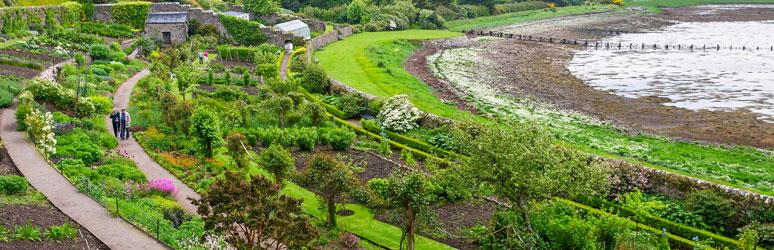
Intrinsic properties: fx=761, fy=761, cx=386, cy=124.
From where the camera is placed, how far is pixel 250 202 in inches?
698

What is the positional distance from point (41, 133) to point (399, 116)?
17.8 m

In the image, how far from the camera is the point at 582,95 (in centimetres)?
5316

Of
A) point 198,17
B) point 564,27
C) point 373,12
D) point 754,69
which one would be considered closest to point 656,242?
point 754,69

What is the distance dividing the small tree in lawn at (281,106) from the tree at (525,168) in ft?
52.3

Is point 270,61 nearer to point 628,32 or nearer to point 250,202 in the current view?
point 250,202

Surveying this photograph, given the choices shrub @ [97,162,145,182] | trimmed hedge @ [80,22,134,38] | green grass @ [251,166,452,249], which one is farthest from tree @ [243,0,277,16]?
shrub @ [97,162,145,182]

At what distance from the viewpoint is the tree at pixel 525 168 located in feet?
73.4

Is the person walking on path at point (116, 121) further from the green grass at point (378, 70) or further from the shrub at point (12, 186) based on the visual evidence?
the green grass at point (378, 70)

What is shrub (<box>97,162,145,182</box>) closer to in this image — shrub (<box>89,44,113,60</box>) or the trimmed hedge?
shrub (<box>89,44,113,60</box>)

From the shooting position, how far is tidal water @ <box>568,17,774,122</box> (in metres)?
50.1

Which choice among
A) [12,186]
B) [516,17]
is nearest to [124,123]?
[12,186]

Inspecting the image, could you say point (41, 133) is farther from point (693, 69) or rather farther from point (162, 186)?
point (693, 69)

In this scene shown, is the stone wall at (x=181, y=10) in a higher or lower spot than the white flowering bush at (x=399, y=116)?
higher

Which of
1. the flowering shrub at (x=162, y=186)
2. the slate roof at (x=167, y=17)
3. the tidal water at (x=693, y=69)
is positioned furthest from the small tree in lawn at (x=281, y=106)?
the slate roof at (x=167, y=17)
